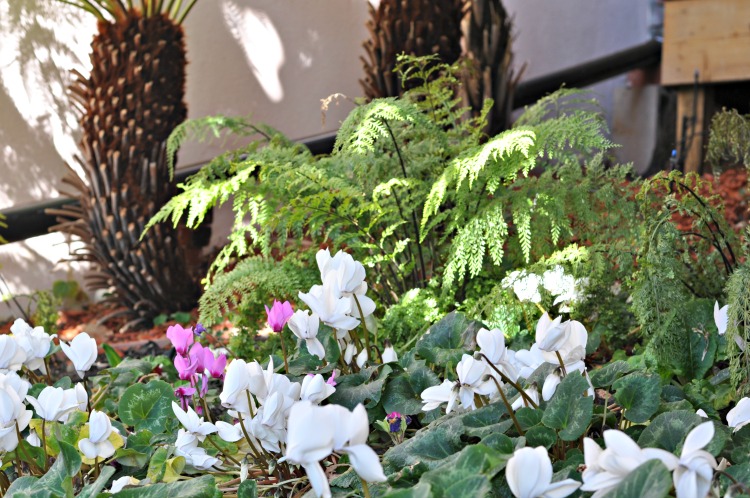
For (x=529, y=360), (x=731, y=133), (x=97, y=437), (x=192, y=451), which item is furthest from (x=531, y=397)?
(x=731, y=133)

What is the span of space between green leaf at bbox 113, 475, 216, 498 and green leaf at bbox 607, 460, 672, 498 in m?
0.59

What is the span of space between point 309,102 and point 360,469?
5006mm

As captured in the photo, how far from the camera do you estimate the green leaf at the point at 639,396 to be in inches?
53.0

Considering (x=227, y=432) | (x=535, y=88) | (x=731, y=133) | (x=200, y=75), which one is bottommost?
(x=227, y=432)

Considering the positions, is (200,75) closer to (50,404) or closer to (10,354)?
(10,354)

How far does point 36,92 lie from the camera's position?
→ 5113 millimetres

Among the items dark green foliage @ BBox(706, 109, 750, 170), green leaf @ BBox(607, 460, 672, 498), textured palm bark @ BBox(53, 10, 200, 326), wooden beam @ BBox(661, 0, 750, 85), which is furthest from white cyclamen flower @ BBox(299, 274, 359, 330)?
wooden beam @ BBox(661, 0, 750, 85)

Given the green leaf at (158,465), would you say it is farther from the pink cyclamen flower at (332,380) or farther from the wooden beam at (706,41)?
the wooden beam at (706,41)

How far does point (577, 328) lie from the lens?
134cm

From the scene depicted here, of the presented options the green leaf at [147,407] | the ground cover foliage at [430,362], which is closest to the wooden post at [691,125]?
the ground cover foliage at [430,362]

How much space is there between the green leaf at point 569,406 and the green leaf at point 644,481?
0.31 meters

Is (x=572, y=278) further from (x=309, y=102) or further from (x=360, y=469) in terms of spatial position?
(x=309, y=102)

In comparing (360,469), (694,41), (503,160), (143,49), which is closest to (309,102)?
(143,49)

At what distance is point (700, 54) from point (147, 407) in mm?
5106
